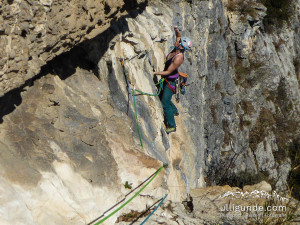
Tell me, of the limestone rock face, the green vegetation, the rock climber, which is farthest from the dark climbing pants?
the green vegetation

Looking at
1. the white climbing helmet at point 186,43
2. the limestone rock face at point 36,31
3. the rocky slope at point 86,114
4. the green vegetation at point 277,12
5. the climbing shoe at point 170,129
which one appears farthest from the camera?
the green vegetation at point 277,12

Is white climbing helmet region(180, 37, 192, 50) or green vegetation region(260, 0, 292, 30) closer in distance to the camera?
white climbing helmet region(180, 37, 192, 50)

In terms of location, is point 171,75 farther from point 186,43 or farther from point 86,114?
point 86,114

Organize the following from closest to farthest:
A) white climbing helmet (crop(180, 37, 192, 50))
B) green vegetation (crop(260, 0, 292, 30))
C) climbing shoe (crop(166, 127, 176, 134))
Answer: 1. white climbing helmet (crop(180, 37, 192, 50))
2. climbing shoe (crop(166, 127, 176, 134))
3. green vegetation (crop(260, 0, 292, 30))

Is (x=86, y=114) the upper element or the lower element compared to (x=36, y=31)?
lower

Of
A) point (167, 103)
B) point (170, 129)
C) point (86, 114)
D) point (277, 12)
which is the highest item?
point (277, 12)

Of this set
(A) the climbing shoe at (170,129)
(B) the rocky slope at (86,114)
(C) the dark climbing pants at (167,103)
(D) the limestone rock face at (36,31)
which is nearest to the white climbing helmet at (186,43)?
(B) the rocky slope at (86,114)

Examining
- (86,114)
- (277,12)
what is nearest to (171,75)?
(86,114)

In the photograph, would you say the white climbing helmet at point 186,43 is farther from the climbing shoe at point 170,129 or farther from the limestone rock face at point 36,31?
the limestone rock face at point 36,31

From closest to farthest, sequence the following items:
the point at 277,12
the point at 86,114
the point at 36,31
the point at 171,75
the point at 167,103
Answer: the point at 36,31 < the point at 86,114 < the point at 171,75 < the point at 167,103 < the point at 277,12

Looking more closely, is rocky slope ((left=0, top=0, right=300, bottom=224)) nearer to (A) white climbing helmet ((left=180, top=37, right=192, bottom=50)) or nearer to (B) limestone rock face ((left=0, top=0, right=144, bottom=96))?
(B) limestone rock face ((left=0, top=0, right=144, bottom=96))

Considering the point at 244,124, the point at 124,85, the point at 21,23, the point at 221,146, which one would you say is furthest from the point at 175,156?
the point at 244,124

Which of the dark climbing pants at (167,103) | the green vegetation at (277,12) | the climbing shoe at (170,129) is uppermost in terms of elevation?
the green vegetation at (277,12)

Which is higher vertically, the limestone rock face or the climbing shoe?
the limestone rock face
